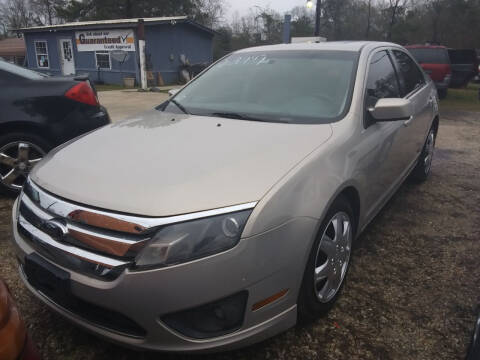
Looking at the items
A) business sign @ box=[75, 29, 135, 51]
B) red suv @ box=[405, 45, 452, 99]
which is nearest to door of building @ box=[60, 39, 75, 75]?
business sign @ box=[75, 29, 135, 51]

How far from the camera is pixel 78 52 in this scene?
21594mm

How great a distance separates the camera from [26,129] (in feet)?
12.5

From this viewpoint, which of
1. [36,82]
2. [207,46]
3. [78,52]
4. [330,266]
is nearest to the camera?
[330,266]

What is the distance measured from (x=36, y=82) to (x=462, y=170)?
5.12m

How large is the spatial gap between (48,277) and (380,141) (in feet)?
7.24

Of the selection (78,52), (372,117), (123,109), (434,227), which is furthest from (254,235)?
(78,52)

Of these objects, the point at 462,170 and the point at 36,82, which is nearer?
the point at 36,82

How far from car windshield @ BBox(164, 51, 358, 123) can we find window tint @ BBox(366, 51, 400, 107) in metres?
0.18

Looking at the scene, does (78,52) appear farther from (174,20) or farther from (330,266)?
(330,266)

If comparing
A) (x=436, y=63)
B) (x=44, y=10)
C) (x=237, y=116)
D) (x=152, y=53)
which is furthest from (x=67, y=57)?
(x=44, y=10)

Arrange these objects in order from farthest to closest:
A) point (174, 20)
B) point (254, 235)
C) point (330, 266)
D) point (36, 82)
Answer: point (174, 20) < point (36, 82) < point (330, 266) < point (254, 235)

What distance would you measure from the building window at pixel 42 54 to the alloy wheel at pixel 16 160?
2191cm

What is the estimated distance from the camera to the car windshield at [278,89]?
8.46 ft

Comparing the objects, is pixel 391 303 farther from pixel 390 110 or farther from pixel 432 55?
pixel 432 55
